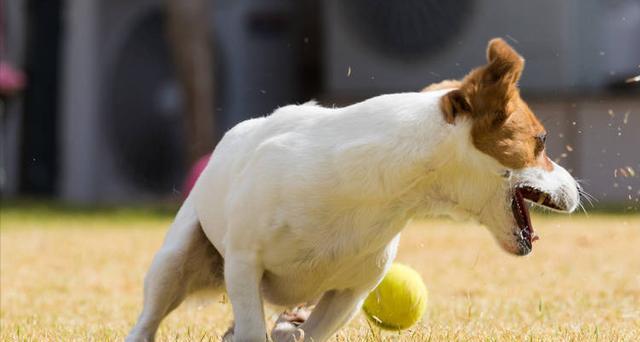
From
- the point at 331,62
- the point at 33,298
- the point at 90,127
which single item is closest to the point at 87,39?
the point at 90,127

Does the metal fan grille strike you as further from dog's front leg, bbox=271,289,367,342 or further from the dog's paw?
dog's front leg, bbox=271,289,367,342

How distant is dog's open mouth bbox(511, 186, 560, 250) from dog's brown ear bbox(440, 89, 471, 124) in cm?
31

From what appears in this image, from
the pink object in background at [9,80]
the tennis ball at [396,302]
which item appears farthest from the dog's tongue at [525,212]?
the pink object in background at [9,80]

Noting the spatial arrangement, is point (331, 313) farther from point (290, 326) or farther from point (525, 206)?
point (525, 206)

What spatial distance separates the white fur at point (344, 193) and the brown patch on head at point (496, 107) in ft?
0.10

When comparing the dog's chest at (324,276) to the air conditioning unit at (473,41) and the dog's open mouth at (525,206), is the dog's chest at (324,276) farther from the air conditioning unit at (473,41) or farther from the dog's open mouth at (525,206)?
the air conditioning unit at (473,41)

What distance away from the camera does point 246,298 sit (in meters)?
3.55

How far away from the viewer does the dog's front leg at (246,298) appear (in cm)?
353

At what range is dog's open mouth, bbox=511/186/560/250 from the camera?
3465mm

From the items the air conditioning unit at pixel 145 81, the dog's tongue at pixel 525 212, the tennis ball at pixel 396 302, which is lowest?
the air conditioning unit at pixel 145 81

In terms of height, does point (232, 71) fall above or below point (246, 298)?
below

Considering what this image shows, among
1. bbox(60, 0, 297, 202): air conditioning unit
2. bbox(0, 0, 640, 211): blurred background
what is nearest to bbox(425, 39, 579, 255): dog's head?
bbox(0, 0, 640, 211): blurred background

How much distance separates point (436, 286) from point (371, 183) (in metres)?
3.03

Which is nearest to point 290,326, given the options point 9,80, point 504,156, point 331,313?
point 331,313
